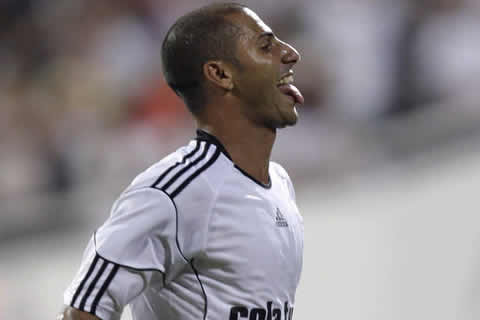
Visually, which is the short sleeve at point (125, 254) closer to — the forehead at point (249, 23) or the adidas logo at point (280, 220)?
the adidas logo at point (280, 220)

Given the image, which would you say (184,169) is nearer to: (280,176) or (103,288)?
(103,288)

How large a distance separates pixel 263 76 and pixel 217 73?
123mm

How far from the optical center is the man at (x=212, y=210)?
256 centimetres

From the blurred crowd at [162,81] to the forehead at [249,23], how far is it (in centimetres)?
333

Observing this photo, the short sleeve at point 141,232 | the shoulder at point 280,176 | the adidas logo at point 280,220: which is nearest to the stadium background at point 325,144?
the shoulder at point 280,176

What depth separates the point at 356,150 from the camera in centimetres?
596

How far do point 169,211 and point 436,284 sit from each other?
334 centimetres

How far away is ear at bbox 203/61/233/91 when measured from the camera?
9.09 feet

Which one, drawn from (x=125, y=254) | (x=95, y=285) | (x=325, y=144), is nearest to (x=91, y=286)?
(x=95, y=285)

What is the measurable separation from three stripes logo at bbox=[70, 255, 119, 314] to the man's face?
0.59m

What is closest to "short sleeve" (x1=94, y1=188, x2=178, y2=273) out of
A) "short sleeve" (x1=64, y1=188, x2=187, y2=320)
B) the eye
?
"short sleeve" (x1=64, y1=188, x2=187, y2=320)

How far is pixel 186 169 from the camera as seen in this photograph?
8.83 feet

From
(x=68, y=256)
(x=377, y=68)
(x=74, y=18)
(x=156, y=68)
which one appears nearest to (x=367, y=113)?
(x=377, y=68)

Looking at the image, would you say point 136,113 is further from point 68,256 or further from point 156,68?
point 68,256
